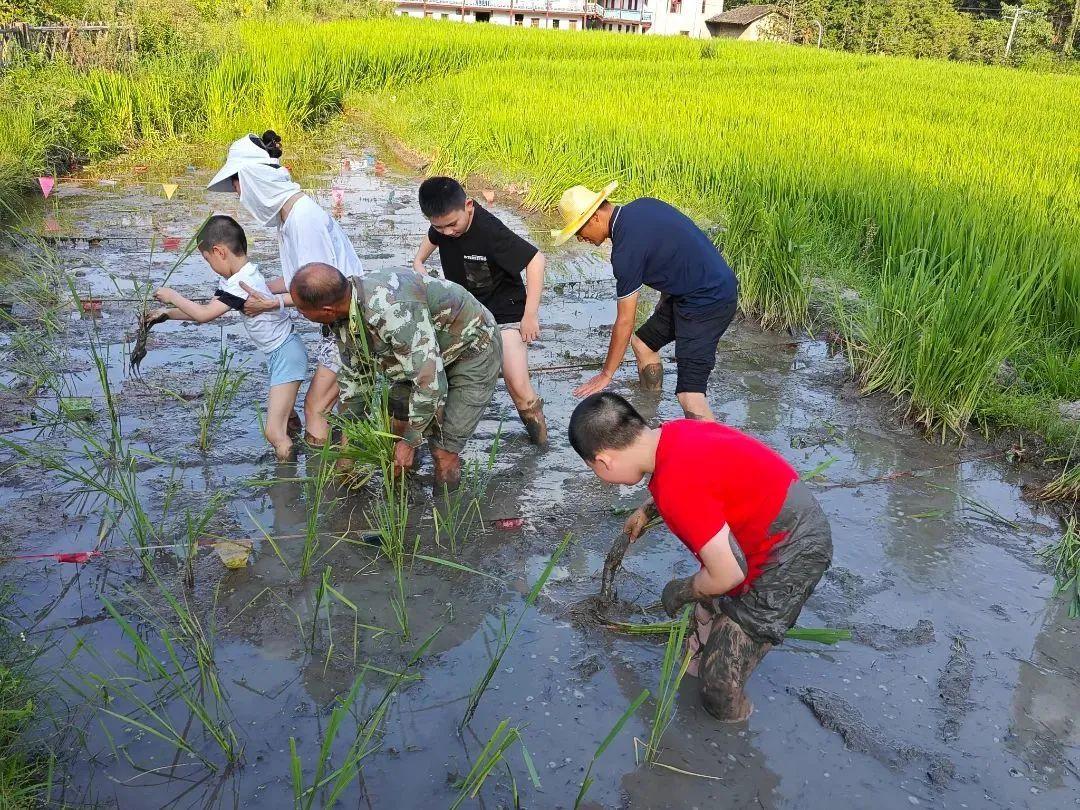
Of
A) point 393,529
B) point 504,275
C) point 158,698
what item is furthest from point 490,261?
point 158,698

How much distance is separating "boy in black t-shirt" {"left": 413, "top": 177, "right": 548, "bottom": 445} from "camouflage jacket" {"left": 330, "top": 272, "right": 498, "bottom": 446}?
0.51 m

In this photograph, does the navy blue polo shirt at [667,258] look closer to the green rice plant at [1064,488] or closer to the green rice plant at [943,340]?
the green rice plant at [943,340]

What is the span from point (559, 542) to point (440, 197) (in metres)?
1.50

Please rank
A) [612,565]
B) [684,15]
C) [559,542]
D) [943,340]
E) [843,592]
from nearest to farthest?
1. [612,565]
2. [843,592]
3. [559,542]
4. [943,340]
5. [684,15]

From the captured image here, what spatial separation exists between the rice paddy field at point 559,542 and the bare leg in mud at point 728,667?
9 centimetres

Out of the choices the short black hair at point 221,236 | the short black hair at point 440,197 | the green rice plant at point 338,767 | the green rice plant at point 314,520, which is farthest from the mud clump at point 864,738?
the short black hair at point 221,236

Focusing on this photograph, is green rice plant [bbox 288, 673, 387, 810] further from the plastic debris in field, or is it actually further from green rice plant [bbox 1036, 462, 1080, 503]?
green rice plant [bbox 1036, 462, 1080, 503]

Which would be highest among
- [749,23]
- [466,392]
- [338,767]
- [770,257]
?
[749,23]

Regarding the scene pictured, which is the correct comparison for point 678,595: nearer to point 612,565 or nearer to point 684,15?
point 612,565

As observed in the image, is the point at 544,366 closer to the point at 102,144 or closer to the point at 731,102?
the point at 102,144

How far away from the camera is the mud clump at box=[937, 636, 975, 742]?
8.32 feet

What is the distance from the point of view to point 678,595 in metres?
2.50

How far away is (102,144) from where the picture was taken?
32.1 feet

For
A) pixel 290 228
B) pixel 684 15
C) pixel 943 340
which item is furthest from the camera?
pixel 684 15
